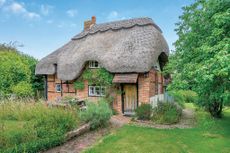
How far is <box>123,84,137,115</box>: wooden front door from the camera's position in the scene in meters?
13.6

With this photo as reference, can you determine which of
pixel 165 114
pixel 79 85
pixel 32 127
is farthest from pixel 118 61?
pixel 32 127

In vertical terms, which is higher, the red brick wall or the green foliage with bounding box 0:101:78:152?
the red brick wall

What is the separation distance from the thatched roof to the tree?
116 inches

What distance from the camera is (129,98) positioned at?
1379 centimetres

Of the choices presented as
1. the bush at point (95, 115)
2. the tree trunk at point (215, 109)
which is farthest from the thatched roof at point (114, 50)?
the tree trunk at point (215, 109)

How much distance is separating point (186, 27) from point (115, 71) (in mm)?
5085

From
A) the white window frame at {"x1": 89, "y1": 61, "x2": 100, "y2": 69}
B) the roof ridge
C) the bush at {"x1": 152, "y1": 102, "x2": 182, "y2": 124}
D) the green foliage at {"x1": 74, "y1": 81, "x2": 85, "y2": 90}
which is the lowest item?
the bush at {"x1": 152, "y1": 102, "x2": 182, "y2": 124}

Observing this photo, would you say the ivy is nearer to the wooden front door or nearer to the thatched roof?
the thatched roof

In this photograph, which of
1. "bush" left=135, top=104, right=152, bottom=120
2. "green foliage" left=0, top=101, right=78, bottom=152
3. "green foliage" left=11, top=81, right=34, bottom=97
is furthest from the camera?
"green foliage" left=11, top=81, right=34, bottom=97

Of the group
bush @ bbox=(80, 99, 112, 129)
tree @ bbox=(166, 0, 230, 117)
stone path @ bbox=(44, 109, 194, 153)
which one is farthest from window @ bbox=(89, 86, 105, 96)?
tree @ bbox=(166, 0, 230, 117)

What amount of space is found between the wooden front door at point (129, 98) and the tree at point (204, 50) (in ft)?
13.3

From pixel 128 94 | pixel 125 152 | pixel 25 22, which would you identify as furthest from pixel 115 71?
pixel 25 22

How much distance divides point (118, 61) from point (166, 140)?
20.2ft

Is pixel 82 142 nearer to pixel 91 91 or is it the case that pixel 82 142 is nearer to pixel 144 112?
pixel 144 112
